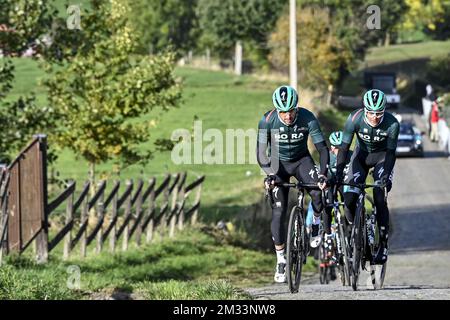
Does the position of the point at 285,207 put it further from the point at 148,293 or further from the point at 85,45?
the point at 85,45

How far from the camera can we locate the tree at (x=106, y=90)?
26391 mm

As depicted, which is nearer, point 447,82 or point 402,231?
point 402,231

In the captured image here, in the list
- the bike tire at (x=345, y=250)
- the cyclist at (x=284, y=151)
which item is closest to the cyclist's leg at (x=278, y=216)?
the cyclist at (x=284, y=151)

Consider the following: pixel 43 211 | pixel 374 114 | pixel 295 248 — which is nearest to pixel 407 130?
pixel 43 211

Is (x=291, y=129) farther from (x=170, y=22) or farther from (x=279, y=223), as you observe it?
(x=170, y=22)

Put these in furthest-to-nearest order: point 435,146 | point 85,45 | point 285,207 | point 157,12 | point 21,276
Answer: point 157,12 → point 435,146 → point 85,45 → point 21,276 → point 285,207

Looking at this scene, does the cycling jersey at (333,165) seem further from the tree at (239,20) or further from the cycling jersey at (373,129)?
the tree at (239,20)

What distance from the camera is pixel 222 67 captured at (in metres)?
110

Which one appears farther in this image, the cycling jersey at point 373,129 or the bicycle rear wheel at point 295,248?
the cycling jersey at point 373,129

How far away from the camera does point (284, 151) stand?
12711 millimetres

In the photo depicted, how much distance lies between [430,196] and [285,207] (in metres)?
26.8

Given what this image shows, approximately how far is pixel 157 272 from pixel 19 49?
719cm

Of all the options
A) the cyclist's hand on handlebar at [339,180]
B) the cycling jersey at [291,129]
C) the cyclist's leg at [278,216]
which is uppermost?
the cycling jersey at [291,129]

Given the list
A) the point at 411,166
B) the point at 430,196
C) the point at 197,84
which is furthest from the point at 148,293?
the point at 197,84
